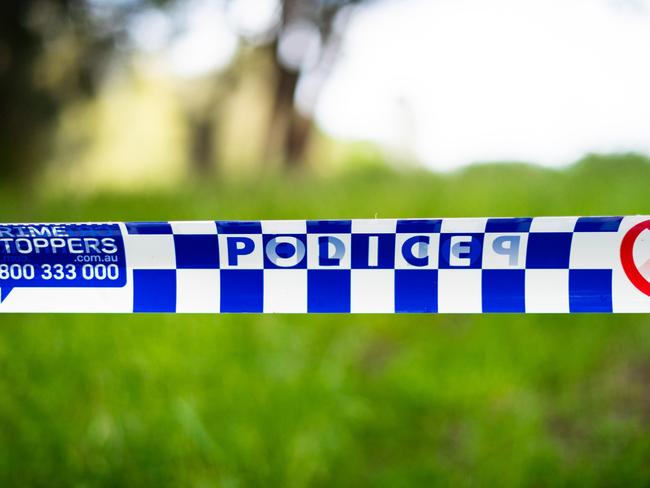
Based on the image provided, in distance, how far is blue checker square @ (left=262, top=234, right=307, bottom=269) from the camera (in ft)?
4.71

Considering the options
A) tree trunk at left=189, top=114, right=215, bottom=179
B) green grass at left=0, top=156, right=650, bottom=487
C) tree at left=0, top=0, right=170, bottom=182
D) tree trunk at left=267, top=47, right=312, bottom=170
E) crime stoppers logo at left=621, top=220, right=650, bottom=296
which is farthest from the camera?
tree trunk at left=189, top=114, right=215, bottom=179

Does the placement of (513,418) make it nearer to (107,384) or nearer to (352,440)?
(352,440)

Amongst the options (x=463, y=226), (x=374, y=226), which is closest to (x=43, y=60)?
(x=374, y=226)

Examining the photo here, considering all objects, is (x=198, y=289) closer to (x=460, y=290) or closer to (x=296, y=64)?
(x=460, y=290)

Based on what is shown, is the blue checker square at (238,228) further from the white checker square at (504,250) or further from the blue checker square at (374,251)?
the white checker square at (504,250)

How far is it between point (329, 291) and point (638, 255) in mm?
700

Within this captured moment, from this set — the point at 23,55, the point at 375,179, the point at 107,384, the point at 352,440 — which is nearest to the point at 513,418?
the point at 352,440

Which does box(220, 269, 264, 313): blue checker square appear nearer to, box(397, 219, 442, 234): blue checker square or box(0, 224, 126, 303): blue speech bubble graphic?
box(0, 224, 126, 303): blue speech bubble graphic

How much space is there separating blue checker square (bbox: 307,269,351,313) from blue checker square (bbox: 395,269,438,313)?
12 cm

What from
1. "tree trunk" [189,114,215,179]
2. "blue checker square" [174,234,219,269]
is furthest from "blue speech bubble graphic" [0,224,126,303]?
"tree trunk" [189,114,215,179]

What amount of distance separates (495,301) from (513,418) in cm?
143

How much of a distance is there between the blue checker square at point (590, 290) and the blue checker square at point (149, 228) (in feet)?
3.10

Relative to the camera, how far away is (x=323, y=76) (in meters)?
7.79

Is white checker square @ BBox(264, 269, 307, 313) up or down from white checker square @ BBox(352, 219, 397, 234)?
down
